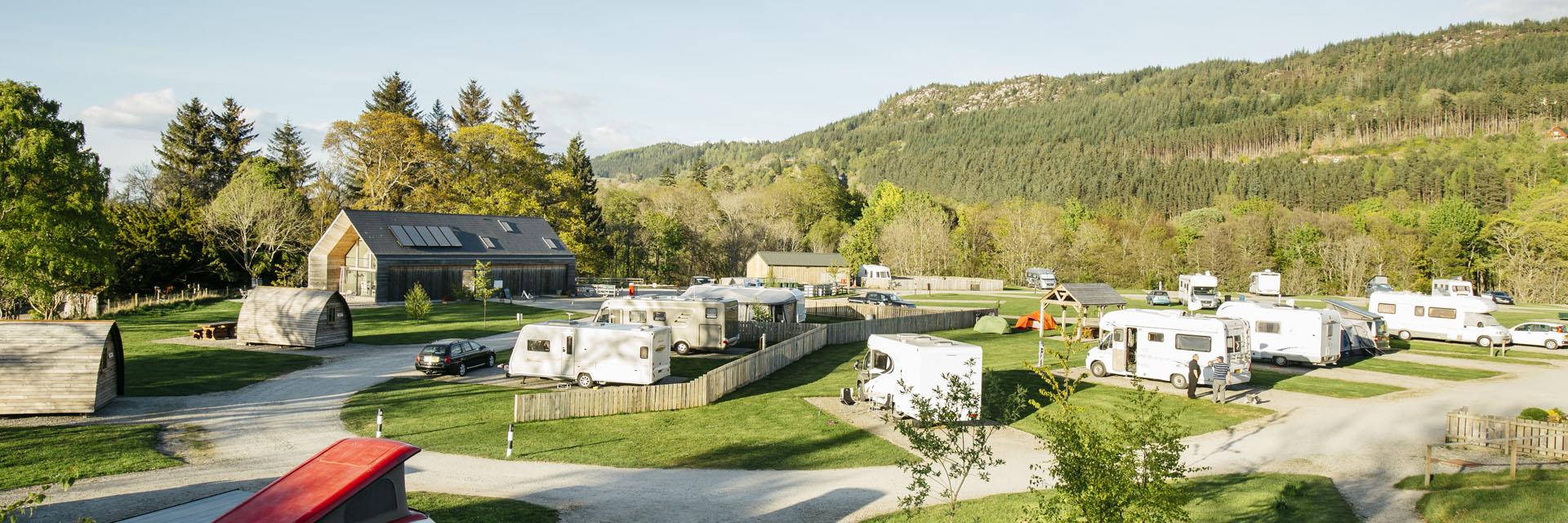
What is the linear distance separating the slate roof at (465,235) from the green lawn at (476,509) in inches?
1599

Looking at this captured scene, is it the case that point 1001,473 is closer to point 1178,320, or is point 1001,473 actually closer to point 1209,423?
point 1209,423

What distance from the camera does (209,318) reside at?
131 ft

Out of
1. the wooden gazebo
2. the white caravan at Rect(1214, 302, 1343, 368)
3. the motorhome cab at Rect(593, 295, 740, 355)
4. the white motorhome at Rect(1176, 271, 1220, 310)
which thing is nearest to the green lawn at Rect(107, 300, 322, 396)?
the motorhome cab at Rect(593, 295, 740, 355)

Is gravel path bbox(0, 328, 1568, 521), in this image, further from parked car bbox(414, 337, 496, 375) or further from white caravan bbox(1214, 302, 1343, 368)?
white caravan bbox(1214, 302, 1343, 368)

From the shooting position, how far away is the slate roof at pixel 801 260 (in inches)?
3068

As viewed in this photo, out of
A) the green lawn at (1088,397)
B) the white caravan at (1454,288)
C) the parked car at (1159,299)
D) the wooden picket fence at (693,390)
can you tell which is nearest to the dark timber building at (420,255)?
the wooden picket fence at (693,390)

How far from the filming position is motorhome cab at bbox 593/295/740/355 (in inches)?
1277

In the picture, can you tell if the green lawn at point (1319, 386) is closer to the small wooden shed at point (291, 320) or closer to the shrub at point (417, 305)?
the small wooden shed at point (291, 320)

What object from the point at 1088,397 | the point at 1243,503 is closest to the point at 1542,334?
the point at 1088,397

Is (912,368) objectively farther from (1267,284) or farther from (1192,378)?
(1267,284)

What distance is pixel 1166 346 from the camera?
83.3ft

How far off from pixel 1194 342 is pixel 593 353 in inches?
738

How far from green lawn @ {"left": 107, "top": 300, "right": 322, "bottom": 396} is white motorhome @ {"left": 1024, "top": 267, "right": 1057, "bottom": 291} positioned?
57.2 meters

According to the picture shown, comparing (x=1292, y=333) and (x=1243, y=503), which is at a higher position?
(x=1292, y=333)
